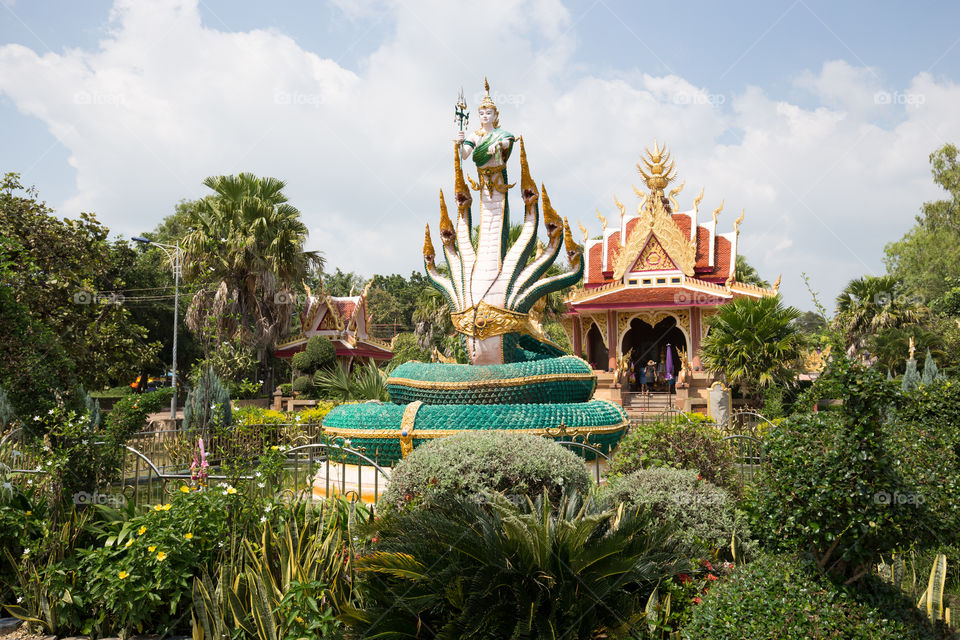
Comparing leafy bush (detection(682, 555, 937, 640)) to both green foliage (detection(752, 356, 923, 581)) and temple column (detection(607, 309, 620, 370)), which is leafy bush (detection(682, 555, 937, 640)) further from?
temple column (detection(607, 309, 620, 370))

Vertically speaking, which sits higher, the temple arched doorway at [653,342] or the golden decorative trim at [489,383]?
the temple arched doorway at [653,342]

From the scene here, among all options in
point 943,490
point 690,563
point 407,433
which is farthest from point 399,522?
point 407,433

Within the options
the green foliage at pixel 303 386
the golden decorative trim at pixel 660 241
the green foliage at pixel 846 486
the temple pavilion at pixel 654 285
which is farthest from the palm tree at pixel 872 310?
the green foliage at pixel 846 486

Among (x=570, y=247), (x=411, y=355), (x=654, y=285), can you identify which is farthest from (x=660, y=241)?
(x=570, y=247)

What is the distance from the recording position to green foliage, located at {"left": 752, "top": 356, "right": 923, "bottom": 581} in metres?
3.54

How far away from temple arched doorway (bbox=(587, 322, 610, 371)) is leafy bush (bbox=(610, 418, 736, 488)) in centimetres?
2271

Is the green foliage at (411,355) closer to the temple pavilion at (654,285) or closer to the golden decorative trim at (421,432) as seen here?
the temple pavilion at (654,285)

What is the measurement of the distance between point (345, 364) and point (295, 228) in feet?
44.2

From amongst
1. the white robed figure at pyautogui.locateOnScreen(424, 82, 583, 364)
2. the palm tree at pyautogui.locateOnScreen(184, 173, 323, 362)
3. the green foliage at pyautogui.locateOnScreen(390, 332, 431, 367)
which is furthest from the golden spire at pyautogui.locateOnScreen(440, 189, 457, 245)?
the palm tree at pyautogui.locateOnScreen(184, 173, 323, 362)

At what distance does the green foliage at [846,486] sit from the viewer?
354 centimetres

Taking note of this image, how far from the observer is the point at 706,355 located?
59.1 ft

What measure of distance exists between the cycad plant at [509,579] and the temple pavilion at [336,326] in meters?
30.7

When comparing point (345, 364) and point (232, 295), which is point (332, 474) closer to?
point (232, 295)

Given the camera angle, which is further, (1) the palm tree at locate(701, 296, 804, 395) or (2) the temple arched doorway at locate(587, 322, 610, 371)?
(2) the temple arched doorway at locate(587, 322, 610, 371)
